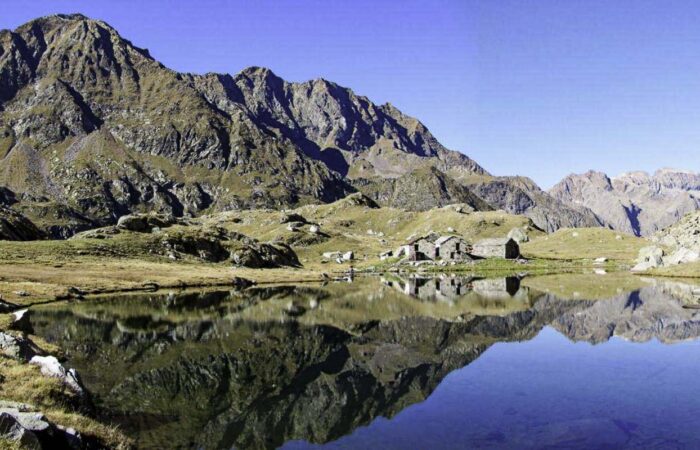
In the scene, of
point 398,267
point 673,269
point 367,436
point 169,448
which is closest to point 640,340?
point 367,436

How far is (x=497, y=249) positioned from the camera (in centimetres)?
18188

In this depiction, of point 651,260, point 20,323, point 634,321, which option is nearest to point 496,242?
point 651,260

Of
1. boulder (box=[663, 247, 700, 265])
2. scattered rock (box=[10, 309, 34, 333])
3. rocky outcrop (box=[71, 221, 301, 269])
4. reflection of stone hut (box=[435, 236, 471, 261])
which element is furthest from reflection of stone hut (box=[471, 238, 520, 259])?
scattered rock (box=[10, 309, 34, 333])

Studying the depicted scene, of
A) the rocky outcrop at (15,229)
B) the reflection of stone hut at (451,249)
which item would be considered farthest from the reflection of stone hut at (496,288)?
the rocky outcrop at (15,229)

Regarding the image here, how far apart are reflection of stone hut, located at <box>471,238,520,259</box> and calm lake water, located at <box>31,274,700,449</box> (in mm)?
97870

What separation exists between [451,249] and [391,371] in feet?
470

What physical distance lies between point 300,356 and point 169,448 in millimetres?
22798

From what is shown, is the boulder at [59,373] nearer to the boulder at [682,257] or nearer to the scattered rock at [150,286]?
the scattered rock at [150,286]

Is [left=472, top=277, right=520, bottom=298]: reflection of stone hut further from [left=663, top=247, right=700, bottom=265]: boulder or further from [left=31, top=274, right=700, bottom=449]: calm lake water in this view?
[left=663, top=247, right=700, bottom=265]: boulder

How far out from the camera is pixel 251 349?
48.9 m

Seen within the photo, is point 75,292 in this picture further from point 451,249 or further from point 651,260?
point 651,260

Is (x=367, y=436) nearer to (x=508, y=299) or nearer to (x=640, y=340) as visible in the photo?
(x=640, y=340)

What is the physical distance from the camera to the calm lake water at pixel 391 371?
27.9 metres

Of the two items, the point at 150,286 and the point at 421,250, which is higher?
the point at 421,250
